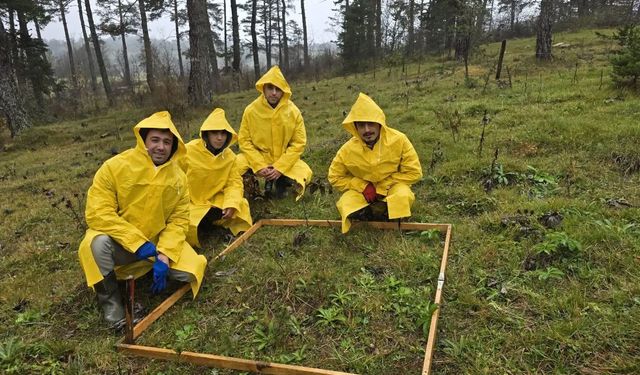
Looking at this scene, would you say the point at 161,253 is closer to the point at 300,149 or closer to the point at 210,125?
the point at 210,125

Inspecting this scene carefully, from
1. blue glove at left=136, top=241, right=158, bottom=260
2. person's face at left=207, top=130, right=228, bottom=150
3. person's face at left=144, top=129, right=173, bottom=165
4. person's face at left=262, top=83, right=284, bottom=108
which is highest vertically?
person's face at left=262, top=83, right=284, bottom=108

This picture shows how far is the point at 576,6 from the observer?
29219 mm

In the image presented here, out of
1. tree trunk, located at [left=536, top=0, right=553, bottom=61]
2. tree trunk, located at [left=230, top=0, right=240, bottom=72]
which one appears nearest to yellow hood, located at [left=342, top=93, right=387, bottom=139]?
tree trunk, located at [left=536, top=0, right=553, bottom=61]

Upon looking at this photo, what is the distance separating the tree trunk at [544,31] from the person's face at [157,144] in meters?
11.4

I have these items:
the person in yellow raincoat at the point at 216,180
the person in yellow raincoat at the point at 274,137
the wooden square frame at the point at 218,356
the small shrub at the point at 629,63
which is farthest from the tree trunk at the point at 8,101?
the small shrub at the point at 629,63

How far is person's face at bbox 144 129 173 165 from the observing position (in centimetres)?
345

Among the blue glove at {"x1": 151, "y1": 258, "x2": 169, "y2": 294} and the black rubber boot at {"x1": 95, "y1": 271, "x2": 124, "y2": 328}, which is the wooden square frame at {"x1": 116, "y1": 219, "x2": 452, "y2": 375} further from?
the black rubber boot at {"x1": 95, "y1": 271, "x2": 124, "y2": 328}

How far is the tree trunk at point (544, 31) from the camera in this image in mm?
11185

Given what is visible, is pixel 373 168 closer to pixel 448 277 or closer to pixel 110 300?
pixel 448 277

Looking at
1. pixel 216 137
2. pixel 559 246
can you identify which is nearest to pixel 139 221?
pixel 216 137

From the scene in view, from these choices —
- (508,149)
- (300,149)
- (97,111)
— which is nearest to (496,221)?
(508,149)

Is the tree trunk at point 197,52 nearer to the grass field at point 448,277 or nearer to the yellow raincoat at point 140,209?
the grass field at point 448,277

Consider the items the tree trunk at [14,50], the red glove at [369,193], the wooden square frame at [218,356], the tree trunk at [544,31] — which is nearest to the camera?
the wooden square frame at [218,356]

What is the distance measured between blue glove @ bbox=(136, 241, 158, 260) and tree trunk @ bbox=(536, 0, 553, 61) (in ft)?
38.9
